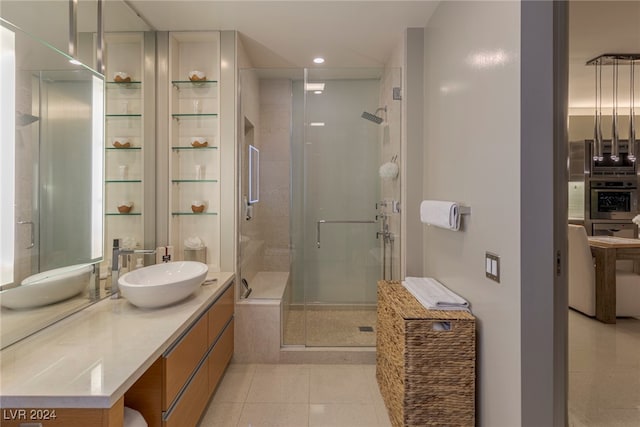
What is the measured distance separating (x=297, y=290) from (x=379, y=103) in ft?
6.46

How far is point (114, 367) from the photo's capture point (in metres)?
1.23

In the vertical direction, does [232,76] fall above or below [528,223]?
above

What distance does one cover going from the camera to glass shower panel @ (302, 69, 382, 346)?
9.85 ft

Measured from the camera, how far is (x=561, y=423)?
139 cm

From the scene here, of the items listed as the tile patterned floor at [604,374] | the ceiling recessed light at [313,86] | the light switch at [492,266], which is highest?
the ceiling recessed light at [313,86]

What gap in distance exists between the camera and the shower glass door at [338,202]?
301 cm

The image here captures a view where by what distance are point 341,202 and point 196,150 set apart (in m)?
1.40

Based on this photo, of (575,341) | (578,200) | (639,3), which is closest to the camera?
(639,3)

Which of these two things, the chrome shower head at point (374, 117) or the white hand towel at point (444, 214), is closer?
→ the white hand towel at point (444, 214)

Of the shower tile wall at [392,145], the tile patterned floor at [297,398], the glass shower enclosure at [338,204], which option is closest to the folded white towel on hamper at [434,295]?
the shower tile wall at [392,145]

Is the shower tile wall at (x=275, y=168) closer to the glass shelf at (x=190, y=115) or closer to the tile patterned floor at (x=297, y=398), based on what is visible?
the glass shelf at (x=190, y=115)

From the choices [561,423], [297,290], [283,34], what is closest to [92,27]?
[283,34]

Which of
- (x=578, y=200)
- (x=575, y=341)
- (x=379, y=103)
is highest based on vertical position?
(x=379, y=103)

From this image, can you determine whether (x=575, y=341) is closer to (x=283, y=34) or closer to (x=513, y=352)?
(x=513, y=352)
